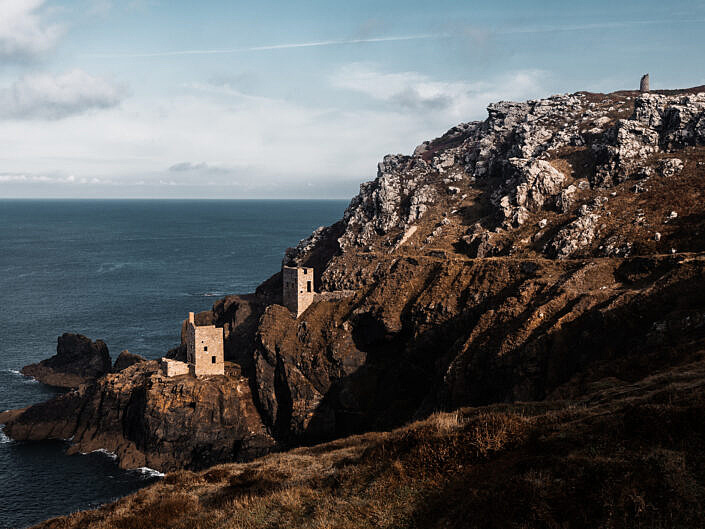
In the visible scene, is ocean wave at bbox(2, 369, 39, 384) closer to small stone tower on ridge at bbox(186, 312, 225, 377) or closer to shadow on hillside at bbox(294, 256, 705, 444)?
small stone tower on ridge at bbox(186, 312, 225, 377)

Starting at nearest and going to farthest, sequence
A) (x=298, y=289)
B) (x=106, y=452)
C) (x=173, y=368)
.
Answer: (x=106, y=452)
(x=173, y=368)
(x=298, y=289)

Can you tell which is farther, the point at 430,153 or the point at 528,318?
the point at 430,153

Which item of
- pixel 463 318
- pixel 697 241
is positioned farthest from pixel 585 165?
pixel 463 318

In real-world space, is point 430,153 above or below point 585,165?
above

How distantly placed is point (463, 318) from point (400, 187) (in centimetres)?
3993

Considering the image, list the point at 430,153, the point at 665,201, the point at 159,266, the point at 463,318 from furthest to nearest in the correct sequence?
the point at 159,266, the point at 430,153, the point at 665,201, the point at 463,318

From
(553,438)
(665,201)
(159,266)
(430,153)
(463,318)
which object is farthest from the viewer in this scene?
(159,266)

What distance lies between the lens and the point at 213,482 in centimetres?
2472

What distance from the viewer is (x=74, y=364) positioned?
85.0 metres

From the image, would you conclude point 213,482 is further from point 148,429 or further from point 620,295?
point 148,429

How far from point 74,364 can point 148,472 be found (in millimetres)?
34940

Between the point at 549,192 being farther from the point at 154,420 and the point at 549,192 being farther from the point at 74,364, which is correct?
the point at 74,364

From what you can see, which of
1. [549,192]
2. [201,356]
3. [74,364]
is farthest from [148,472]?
[549,192]

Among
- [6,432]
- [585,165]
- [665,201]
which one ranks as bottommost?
[6,432]
